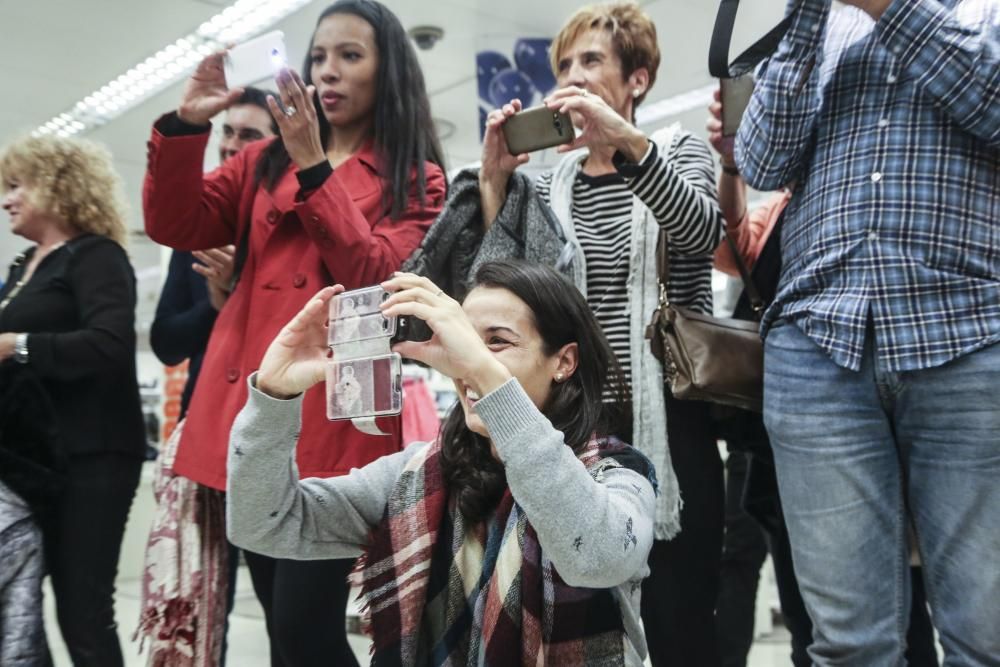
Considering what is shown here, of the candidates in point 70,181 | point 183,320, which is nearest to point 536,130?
point 183,320

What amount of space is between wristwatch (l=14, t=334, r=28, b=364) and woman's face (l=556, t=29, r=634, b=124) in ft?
4.24

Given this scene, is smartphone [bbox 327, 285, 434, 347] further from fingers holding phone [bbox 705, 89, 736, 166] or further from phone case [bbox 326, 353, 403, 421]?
fingers holding phone [bbox 705, 89, 736, 166]

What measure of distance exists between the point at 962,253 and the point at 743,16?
49cm

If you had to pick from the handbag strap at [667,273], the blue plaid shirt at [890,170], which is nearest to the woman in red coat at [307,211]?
the handbag strap at [667,273]

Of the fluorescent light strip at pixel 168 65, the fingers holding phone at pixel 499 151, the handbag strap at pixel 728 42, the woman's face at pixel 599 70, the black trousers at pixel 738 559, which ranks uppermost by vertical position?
the fluorescent light strip at pixel 168 65

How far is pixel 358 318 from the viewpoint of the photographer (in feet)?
3.78

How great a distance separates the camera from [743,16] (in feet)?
4.59

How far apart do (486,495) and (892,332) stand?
60 cm

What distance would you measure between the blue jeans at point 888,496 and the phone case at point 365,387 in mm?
596

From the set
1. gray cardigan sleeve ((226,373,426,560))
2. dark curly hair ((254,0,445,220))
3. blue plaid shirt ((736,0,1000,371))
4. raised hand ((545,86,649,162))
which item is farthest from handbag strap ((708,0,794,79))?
gray cardigan sleeve ((226,373,426,560))

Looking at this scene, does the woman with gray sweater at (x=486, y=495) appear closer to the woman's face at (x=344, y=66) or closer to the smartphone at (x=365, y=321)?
the smartphone at (x=365, y=321)

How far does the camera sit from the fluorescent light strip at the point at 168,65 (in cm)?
466

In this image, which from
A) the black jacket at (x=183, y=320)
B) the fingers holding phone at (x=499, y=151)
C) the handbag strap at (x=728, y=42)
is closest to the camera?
the handbag strap at (x=728, y=42)

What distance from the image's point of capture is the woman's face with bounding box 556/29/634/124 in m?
1.78
